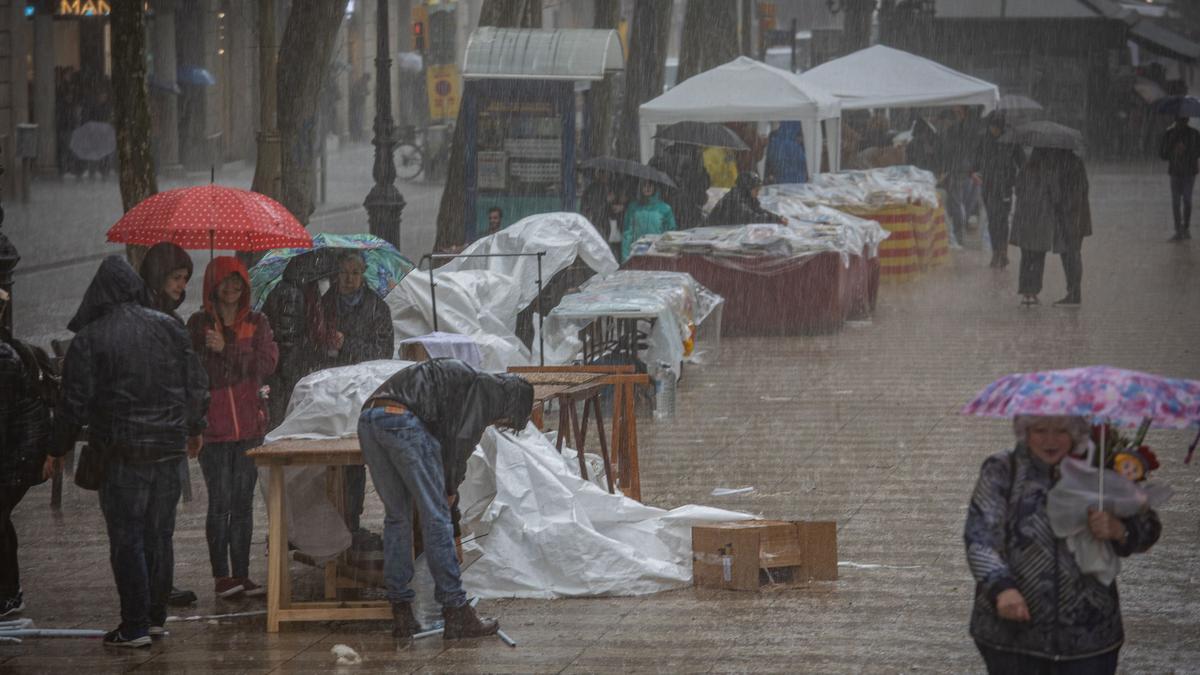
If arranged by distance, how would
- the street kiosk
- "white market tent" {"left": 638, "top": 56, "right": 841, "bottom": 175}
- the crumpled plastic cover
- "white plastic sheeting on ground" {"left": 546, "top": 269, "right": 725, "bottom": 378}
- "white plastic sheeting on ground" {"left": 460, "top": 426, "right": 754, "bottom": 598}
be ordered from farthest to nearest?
"white market tent" {"left": 638, "top": 56, "right": 841, "bottom": 175} → the street kiosk → "white plastic sheeting on ground" {"left": 546, "top": 269, "right": 725, "bottom": 378} → "white plastic sheeting on ground" {"left": 460, "top": 426, "right": 754, "bottom": 598} → the crumpled plastic cover

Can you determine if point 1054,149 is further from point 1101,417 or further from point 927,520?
point 1101,417

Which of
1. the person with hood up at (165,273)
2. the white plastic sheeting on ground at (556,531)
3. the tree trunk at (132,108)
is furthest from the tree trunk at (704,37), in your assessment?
the person with hood up at (165,273)

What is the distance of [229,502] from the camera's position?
837 centimetres

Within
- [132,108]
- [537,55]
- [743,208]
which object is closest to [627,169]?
[743,208]

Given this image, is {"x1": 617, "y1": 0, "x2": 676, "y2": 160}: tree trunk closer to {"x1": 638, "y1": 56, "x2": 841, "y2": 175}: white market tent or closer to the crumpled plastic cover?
{"x1": 638, "y1": 56, "x2": 841, "y2": 175}: white market tent

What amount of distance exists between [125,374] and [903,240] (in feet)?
55.3

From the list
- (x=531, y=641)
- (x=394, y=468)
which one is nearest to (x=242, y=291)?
(x=394, y=468)

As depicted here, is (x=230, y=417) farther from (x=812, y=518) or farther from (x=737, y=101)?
(x=737, y=101)

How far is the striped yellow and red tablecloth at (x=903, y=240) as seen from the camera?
22.9 metres

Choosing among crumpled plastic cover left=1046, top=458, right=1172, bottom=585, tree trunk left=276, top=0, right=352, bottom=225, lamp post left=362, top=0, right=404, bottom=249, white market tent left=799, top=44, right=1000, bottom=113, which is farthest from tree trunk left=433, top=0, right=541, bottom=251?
crumpled plastic cover left=1046, top=458, right=1172, bottom=585

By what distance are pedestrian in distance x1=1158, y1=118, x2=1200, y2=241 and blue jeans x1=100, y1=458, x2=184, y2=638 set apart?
21.0 metres

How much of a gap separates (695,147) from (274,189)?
7.79 m

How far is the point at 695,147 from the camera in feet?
77.7

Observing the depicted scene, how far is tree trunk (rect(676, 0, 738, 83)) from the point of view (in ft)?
106
